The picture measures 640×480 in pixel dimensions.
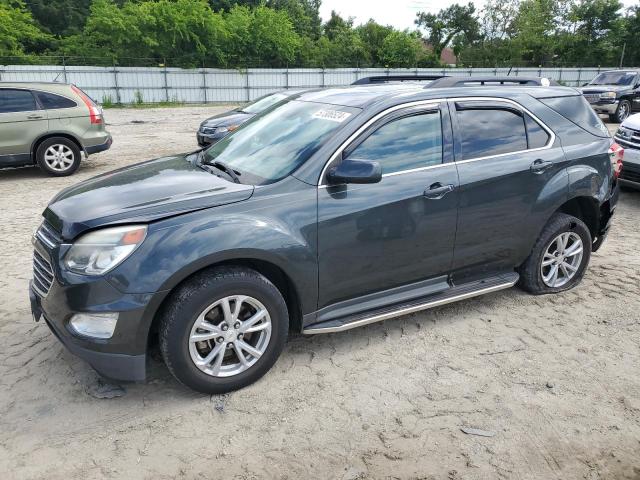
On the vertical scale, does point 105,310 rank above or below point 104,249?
below

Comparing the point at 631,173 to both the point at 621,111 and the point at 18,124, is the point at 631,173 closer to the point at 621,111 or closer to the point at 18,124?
the point at 18,124

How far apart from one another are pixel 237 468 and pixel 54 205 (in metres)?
2.01

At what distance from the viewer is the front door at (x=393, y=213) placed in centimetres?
341

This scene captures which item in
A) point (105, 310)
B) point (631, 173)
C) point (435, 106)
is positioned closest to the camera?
point (105, 310)

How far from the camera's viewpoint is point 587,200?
461 centimetres

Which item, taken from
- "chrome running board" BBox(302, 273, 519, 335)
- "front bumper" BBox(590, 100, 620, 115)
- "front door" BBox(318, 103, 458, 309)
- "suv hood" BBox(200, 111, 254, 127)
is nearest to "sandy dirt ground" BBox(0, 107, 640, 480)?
"chrome running board" BBox(302, 273, 519, 335)

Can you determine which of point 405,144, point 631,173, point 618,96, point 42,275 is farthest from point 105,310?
point 618,96

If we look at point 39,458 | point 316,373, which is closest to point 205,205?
point 316,373

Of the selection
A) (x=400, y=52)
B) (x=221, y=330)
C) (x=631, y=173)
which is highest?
(x=400, y=52)

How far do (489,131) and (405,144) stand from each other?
783mm

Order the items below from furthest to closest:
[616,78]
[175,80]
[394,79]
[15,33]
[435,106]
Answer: [15,33], [175,80], [616,78], [394,79], [435,106]

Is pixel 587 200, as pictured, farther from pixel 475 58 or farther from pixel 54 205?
pixel 475 58

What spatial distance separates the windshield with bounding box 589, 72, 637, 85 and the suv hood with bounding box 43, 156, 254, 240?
18527 millimetres

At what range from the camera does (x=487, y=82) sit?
4379 mm
